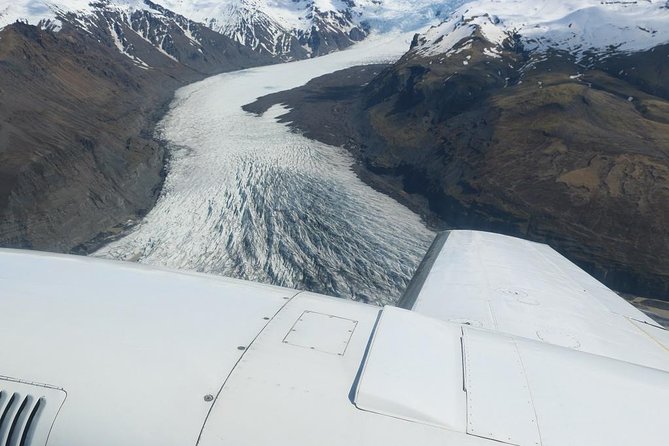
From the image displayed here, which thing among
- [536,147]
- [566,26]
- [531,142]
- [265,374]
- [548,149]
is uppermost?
[566,26]

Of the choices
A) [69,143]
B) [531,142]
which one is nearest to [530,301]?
[531,142]

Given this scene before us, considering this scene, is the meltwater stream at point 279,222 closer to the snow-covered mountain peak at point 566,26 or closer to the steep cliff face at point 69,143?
the steep cliff face at point 69,143

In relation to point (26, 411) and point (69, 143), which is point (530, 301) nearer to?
point (26, 411)

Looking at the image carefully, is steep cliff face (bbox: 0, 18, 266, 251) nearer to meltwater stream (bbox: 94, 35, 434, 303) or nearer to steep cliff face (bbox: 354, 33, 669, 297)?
meltwater stream (bbox: 94, 35, 434, 303)

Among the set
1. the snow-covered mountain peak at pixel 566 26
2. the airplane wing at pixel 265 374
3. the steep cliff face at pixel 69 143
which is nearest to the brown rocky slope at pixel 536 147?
the snow-covered mountain peak at pixel 566 26

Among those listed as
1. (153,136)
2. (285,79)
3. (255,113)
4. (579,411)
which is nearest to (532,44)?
(255,113)

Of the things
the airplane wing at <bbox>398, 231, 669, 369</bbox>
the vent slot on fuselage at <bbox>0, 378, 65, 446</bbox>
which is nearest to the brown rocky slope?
the airplane wing at <bbox>398, 231, 669, 369</bbox>
